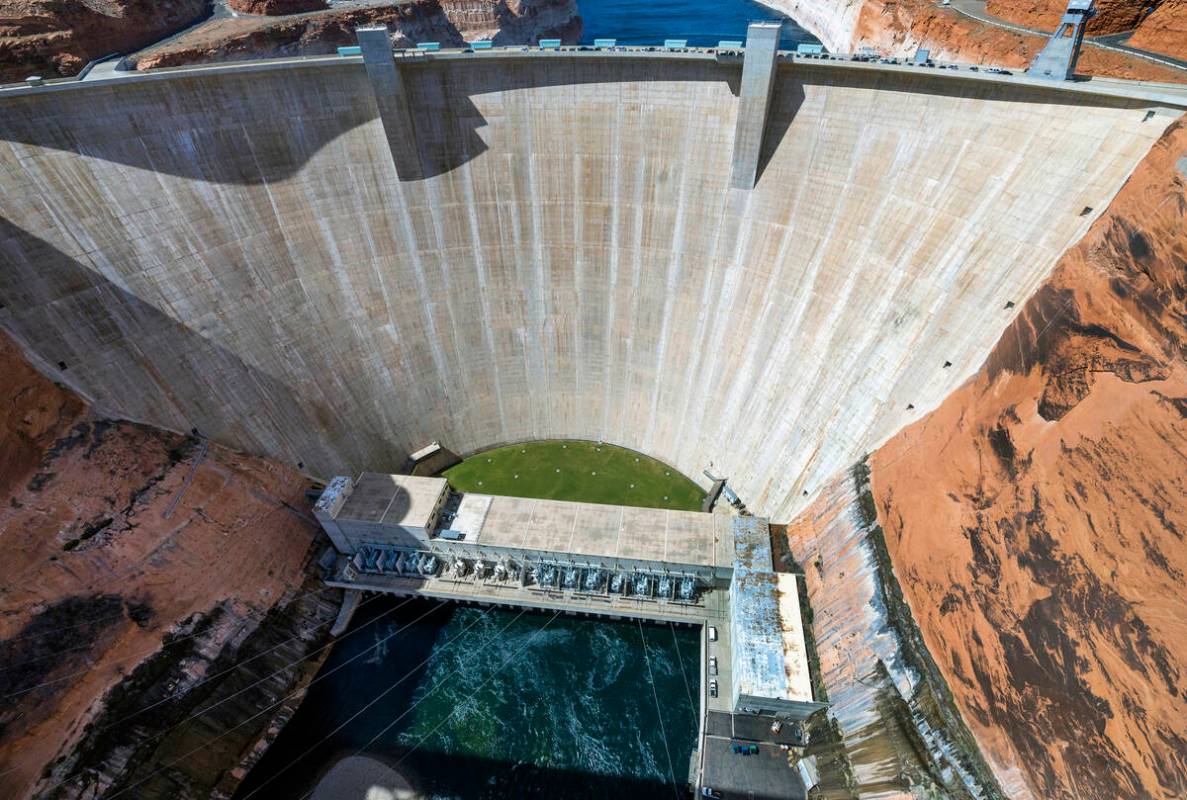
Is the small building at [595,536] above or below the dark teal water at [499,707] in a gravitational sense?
above

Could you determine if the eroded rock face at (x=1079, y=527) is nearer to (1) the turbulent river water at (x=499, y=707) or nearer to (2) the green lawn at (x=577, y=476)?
(1) the turbulent river water at (x=499, y=707)

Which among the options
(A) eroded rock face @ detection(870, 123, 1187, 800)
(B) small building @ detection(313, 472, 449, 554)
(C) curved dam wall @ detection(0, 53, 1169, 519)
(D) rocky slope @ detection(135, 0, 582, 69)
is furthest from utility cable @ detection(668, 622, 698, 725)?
(D) rocky slope @ detection(135, 0, 582, 69)

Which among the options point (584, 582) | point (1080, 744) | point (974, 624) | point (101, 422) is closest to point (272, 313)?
point (101, 422)

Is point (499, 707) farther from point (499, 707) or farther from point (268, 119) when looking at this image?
point (268, 119)

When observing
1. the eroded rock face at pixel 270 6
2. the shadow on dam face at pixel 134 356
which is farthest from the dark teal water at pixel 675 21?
the shadow on dam face at pixel 134 356

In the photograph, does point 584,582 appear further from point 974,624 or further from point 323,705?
point 974,624

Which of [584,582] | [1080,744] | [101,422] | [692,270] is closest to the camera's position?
[1080,744]

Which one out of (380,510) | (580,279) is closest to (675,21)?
(580,279)
